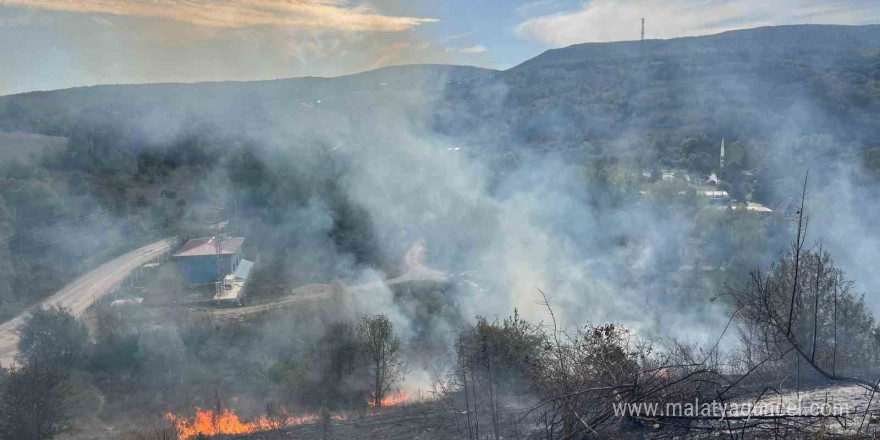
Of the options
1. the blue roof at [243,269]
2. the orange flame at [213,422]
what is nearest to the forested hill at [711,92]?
the blue roof at [243,269]

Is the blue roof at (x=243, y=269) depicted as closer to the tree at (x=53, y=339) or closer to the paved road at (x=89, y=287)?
the paved road at (x=89, y=287)

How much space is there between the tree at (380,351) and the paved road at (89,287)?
33.7ft

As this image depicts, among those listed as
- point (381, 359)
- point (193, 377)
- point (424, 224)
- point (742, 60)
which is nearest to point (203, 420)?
Result: point (193, 377)

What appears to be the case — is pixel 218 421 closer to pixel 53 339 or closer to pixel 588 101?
pixel 53 339

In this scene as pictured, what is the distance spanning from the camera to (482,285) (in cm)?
2462

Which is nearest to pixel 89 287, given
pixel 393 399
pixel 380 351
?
pixel 380 351

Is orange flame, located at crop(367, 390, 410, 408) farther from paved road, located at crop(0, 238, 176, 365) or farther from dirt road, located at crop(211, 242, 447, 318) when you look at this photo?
paved road, located at crop(0, 238, 176, 365)

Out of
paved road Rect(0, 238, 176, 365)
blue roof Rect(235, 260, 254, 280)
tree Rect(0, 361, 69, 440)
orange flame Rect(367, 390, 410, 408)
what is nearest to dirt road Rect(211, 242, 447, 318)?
blue roof Rect(235, 260, 254, 280)

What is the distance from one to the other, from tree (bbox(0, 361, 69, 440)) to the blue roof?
13.8 m

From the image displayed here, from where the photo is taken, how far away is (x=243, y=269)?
25719 mm

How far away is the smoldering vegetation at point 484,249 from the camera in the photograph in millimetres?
7527

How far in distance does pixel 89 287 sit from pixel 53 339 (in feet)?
20.3

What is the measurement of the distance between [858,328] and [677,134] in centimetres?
3265

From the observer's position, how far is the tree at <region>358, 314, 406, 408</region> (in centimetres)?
1473
